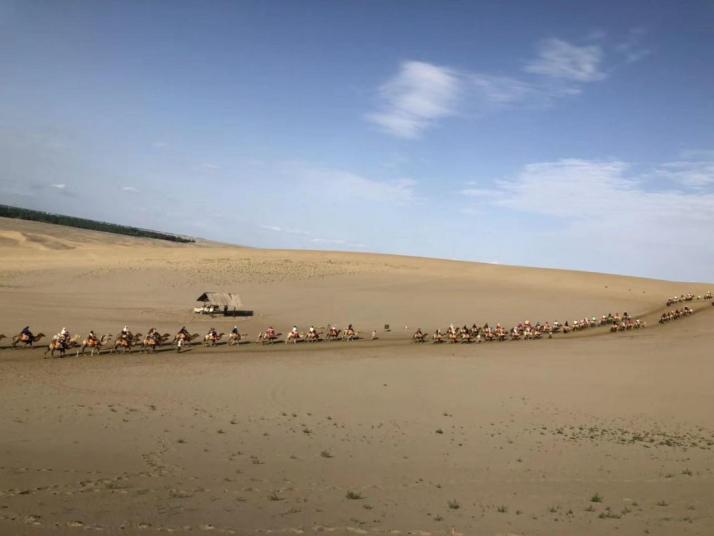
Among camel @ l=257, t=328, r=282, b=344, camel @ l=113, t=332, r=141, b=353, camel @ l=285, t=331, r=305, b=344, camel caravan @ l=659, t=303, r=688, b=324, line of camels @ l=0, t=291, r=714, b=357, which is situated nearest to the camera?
line of camels @ l=0, t=291, r=714, b=357

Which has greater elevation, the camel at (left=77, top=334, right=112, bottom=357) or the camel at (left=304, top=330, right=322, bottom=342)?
the camel at (left=304, top=330, right=322, bottom=342)

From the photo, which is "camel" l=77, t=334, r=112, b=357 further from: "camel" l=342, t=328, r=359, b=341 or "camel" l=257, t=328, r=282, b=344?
"camel" l=342, t=328, r=359, b=341

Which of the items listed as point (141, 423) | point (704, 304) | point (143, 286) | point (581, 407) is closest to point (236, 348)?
point (141, 423)

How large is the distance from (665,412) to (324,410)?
1052 cm

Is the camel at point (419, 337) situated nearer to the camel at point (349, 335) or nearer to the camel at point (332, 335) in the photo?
the camel at point (349, 335)

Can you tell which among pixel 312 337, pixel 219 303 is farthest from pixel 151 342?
pixel 219 303

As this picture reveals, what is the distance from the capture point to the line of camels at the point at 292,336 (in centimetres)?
2152

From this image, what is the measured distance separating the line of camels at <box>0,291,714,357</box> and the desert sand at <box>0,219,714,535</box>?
2.67ft

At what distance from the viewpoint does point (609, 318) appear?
128 feet

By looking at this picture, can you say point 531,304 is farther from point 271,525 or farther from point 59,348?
point 271,525

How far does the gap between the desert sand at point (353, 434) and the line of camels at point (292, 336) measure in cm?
81

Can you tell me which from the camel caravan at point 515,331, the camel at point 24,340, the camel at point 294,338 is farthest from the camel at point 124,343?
the camel caravan at point 515,331

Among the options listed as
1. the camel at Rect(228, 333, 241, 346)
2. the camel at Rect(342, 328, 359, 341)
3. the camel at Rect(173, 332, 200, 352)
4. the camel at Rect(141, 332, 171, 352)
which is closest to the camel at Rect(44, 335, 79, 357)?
the camel at Rect(141, 332, 171, 352)

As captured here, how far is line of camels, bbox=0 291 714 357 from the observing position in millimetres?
21516
